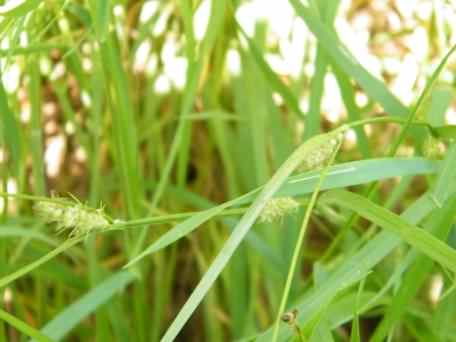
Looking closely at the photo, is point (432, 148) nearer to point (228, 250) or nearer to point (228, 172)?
point (228, 250)

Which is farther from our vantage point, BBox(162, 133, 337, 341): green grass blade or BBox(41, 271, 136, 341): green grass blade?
BBox(41, 271, 136, 341): green grass blade

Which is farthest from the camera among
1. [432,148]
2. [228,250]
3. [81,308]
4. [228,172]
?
[228,172]

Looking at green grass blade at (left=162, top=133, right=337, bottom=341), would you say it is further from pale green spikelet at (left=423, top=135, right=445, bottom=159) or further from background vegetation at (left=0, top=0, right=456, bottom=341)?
pale green spikelet at (left=423, top=135, right=445, bottom=159)

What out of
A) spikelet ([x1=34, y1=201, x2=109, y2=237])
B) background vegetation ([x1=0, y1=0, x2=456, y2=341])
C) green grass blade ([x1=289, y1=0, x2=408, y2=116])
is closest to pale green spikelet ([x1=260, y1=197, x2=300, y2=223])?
background vegetation ([x1=0, y1=0, x2=456, y2=341])

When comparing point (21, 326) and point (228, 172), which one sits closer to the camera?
point (21, 326)

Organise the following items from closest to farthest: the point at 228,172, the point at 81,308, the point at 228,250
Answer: the point at 228,250 → the point at 81,308 → the point at 228,172

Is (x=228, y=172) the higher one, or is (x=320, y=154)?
(x=320, y=154)

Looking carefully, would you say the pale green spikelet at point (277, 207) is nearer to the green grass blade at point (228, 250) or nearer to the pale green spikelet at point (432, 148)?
the green grass blade at point (228, 250)

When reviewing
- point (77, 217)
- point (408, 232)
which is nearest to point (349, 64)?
point (408, 232)

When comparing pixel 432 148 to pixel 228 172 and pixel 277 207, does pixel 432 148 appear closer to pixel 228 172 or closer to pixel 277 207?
pixel 277 207
